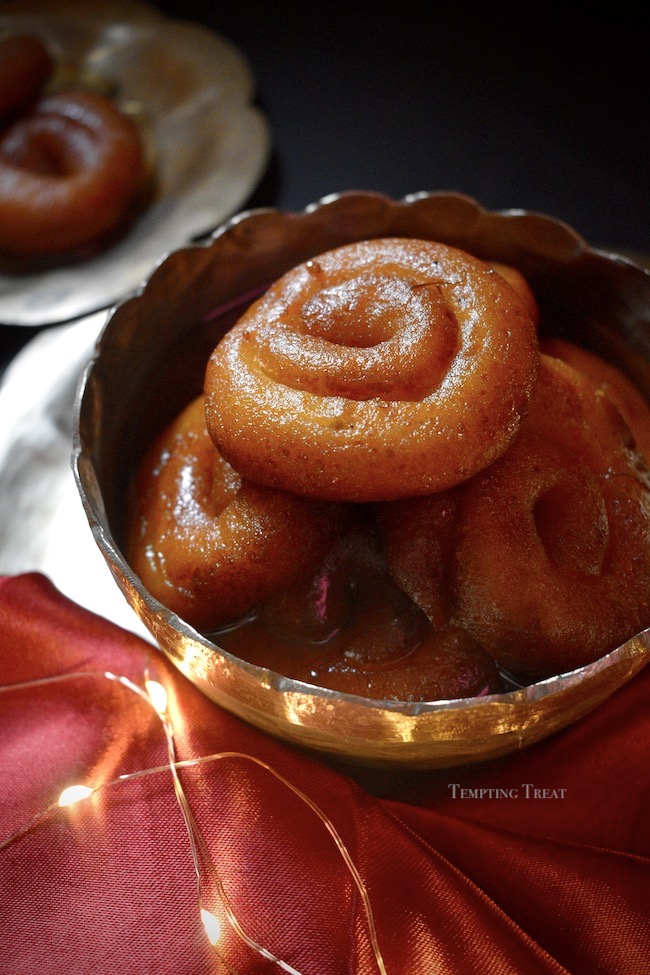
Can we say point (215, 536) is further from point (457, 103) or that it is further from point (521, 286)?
point (457, 103)

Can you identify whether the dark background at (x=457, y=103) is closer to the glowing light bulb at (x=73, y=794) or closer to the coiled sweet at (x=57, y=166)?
the coiled sweet at (x=57, y=166)

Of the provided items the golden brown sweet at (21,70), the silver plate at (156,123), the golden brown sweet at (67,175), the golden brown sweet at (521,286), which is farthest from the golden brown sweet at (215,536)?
the golden brown sweet at (21,70)

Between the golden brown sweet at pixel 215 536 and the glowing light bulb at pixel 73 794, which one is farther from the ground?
the golden brown sweet at pixel 215 536

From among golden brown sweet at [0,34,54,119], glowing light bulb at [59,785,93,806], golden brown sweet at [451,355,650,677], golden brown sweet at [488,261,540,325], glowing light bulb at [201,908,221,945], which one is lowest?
glowing light bulb at [59,785,93,806]

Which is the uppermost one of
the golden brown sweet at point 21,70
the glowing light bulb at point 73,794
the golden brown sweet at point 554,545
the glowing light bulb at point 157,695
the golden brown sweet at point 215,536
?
the golden brown sweet at point 554,545

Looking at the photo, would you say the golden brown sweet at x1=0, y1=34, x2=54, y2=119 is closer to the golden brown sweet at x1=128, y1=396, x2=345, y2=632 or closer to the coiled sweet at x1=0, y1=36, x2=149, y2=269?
the coiled sweet at x1=0, y1=36, x2=149, y2=269

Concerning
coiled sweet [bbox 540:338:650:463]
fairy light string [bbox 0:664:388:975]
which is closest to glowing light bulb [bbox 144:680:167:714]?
fairy light string [bbox 0:664:388:975]
